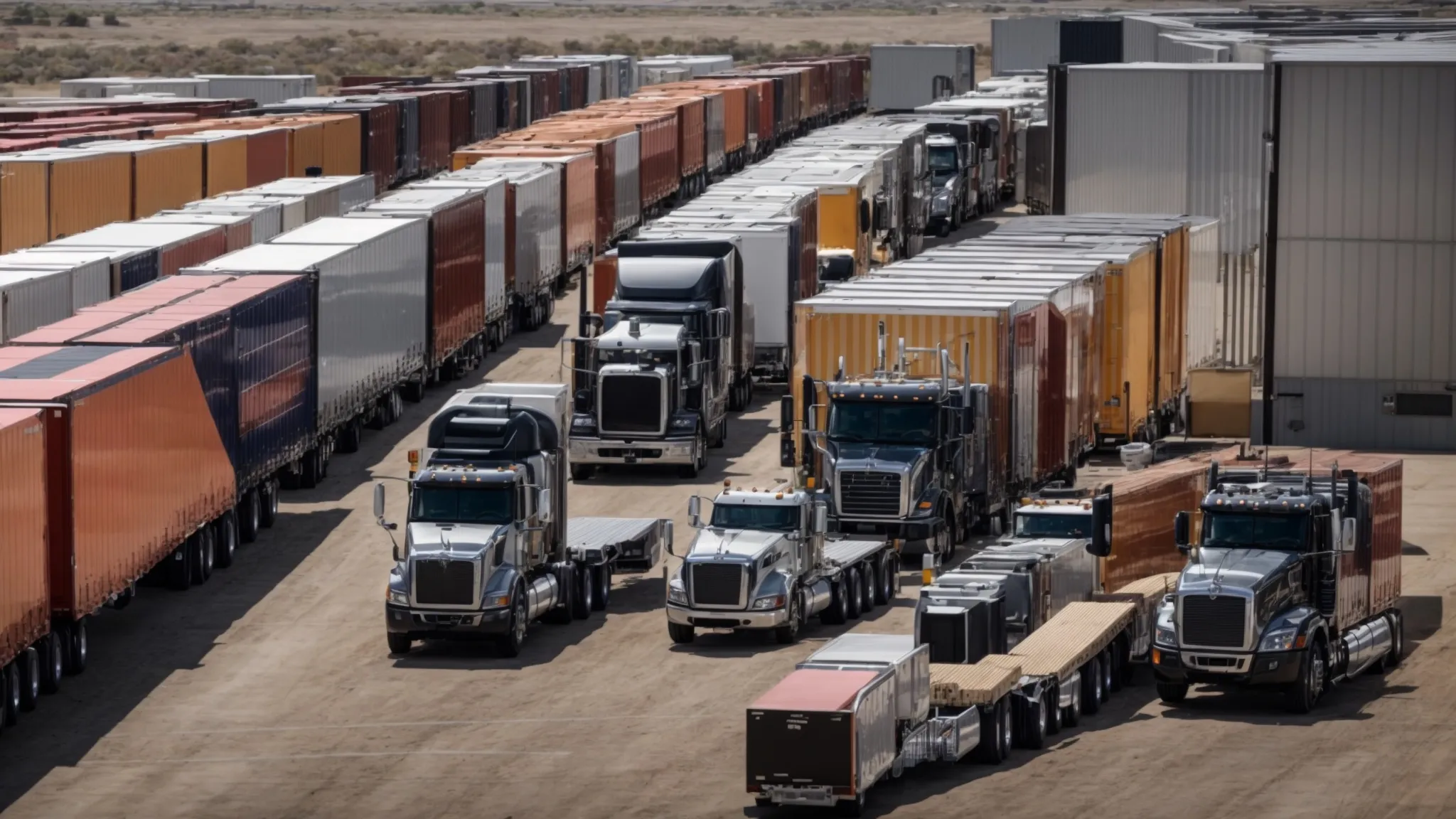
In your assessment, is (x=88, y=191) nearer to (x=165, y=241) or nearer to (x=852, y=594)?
(x=165, y=241)

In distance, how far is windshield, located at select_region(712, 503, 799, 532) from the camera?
35.2m

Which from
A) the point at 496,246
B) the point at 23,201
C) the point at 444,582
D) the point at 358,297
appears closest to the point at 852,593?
the point at 444,582

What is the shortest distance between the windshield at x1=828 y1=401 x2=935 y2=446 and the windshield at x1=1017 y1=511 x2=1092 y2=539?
153 inches

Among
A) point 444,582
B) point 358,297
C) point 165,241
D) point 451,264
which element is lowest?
point 444,582

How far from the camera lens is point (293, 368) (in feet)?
148

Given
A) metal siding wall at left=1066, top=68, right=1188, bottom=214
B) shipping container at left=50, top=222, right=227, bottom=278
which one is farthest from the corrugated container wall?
shipping container at left=50, top=222, right=227, bottom=278

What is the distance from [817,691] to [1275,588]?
6601 mm

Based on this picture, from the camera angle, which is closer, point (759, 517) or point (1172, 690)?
point (1172, 690)

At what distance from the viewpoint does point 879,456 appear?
39031mm

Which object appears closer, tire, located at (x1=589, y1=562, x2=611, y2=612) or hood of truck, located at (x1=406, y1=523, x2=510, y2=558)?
hood of truck, located at (x1=406, y1=523, x2=510, y2=558)

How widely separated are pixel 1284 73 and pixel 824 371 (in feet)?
42.0

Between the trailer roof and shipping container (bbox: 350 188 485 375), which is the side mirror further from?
shipping container (bbox: 350 188 485 375)

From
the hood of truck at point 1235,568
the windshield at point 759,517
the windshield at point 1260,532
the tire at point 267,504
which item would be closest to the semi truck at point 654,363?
the tire at point 267,504

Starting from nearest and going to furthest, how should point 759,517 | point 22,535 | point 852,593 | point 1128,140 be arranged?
point 22,535
point 759,517
point 852,593
point 1128,140
